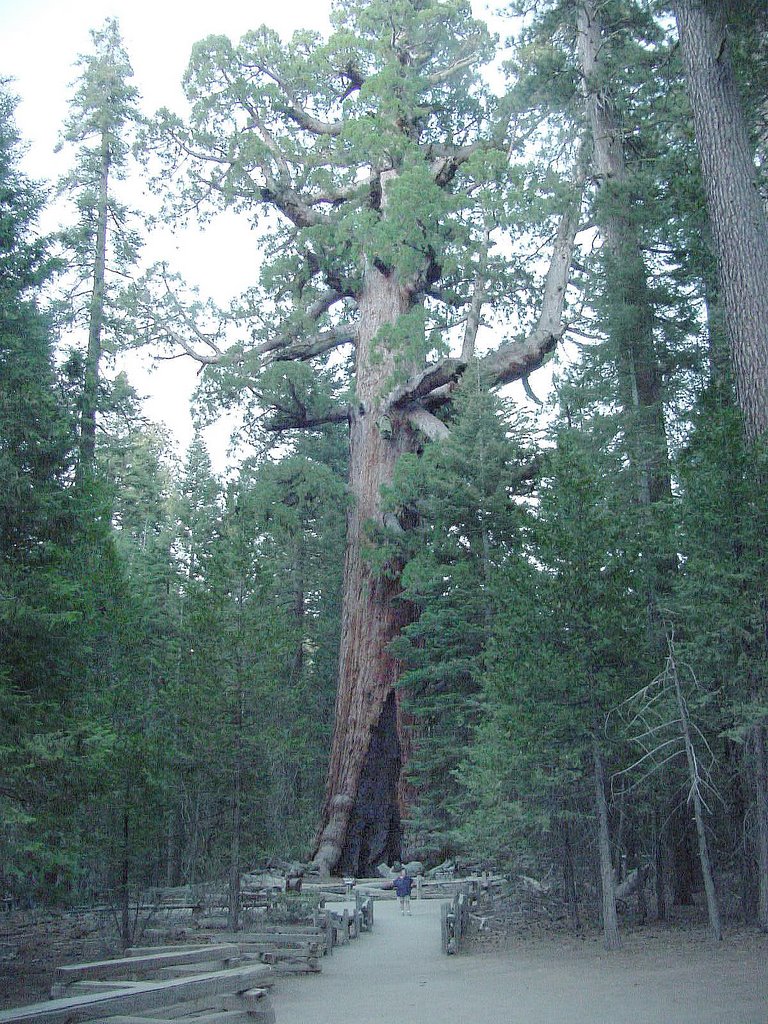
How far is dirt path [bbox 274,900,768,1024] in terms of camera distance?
7637 millimetres

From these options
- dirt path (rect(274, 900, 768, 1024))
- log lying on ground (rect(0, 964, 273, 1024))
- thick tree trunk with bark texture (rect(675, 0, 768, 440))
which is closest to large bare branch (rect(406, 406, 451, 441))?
thick tree trunk with bark texture (rect(675, 0, 768, 440))

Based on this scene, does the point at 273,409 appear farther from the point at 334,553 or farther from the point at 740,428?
the point at 740,428

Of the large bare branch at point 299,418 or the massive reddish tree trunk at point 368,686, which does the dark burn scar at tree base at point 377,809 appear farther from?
the large bare branch at point 299,418

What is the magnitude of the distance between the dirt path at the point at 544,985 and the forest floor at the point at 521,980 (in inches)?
0.5

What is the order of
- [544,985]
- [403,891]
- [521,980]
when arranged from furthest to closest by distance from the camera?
[403,891] < [521,980] < [544,985]

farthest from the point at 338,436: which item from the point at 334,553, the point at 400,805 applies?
the point at 400,805

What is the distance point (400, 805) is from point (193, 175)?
1687cm

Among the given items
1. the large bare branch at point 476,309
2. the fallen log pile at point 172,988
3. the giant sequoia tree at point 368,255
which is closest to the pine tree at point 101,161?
the giant sequoia tree at point 368,255

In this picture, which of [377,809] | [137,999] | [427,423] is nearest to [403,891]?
[377,809]

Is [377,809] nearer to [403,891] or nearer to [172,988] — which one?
[403,891]

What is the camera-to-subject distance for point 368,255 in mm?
22141

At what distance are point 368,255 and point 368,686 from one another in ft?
33.5

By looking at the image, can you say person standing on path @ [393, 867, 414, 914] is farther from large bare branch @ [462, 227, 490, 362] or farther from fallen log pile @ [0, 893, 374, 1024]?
large bare branch @ [462, 227, 490, 362]

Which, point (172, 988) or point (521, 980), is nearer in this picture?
point (172, 988)
